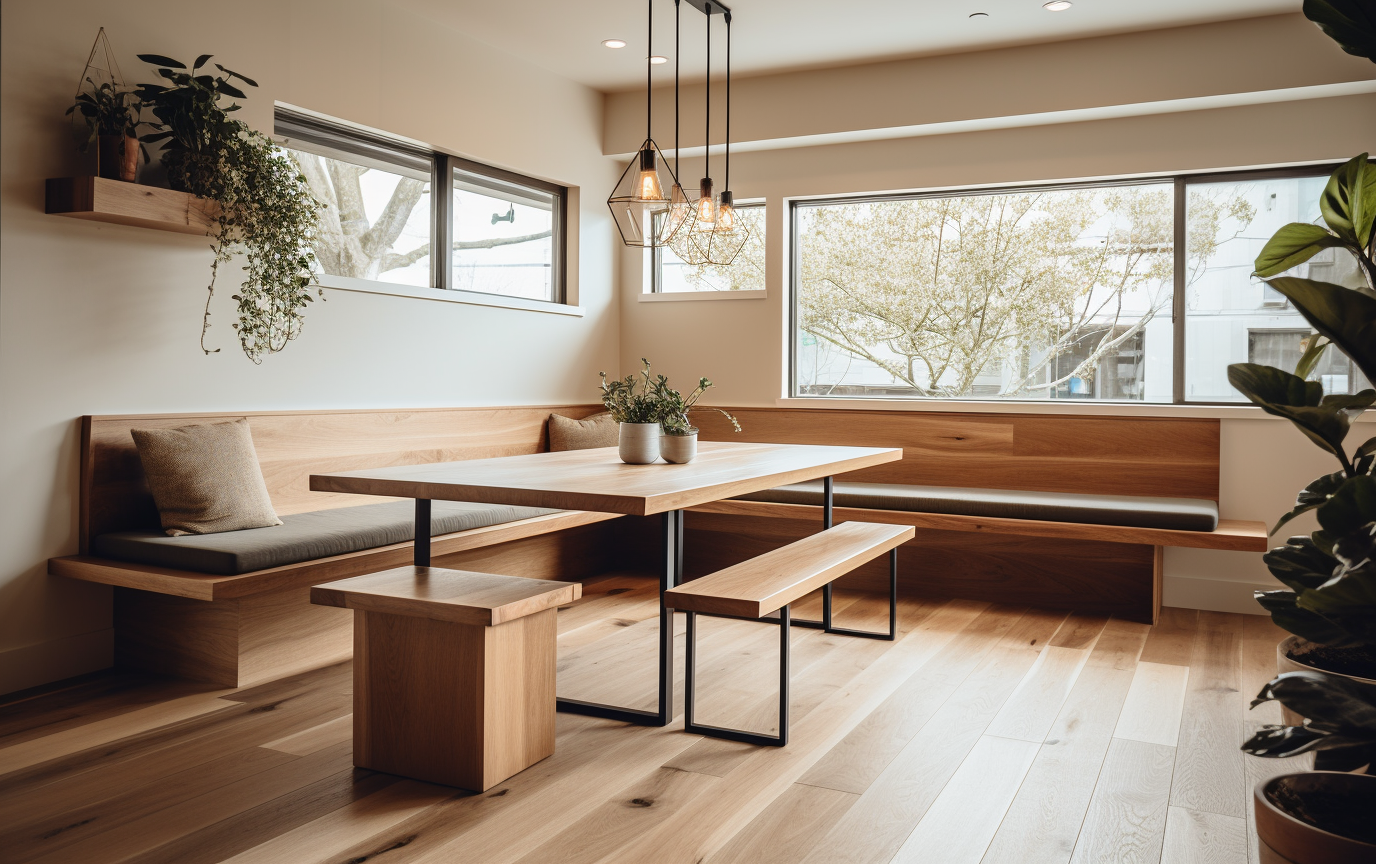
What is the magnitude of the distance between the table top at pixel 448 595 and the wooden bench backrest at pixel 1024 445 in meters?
2.80

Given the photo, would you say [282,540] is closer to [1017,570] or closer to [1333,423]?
[1333,423]

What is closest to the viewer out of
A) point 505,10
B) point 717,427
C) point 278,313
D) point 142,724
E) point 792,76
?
point 142,724

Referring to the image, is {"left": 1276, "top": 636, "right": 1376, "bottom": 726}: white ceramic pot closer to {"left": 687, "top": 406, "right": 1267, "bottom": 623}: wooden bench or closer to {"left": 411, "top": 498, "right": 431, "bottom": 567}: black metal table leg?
{"left": 687, "top": 406, "right": 1267, "bottom": 623}: wooden bench

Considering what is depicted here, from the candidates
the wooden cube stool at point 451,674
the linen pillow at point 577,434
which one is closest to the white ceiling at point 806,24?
the linen pillow at point 577,434

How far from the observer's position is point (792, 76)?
4.95m

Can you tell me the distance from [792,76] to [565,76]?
1.15 metres

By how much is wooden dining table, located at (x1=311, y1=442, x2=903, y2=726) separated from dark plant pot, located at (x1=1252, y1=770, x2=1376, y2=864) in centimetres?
124

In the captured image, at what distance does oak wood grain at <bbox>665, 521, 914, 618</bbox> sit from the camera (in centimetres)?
236

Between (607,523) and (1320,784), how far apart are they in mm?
3918

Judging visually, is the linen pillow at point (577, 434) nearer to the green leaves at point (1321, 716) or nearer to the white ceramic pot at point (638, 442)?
the white ceramic pot at point (638, 442)

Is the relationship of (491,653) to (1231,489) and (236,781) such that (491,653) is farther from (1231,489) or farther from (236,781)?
(1231,489)

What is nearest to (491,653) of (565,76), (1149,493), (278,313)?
(278,313)

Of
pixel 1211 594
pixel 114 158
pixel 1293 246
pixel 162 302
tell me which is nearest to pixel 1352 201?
pixel 1293 246

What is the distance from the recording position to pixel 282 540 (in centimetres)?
298
